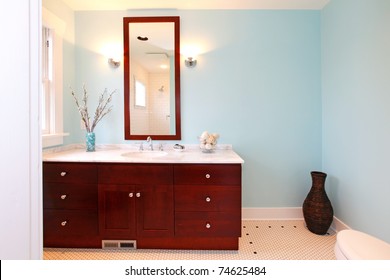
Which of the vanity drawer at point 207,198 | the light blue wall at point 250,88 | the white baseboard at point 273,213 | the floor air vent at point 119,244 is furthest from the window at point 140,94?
the white baseboard at point 273,213

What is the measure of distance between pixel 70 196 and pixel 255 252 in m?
1.69

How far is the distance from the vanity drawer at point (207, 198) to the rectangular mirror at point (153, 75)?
2.57 feet

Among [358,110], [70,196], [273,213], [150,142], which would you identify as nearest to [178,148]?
[150,142]

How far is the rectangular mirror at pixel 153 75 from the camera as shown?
238 centimetres

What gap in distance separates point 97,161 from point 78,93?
3.59 feet

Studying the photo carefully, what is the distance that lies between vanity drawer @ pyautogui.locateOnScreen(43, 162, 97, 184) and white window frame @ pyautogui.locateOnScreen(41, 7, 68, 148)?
0.39 metres

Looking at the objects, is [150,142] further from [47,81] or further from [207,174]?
[47,81]

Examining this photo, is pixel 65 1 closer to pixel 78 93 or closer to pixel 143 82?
pixel 78 93

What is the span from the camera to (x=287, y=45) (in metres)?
2.41

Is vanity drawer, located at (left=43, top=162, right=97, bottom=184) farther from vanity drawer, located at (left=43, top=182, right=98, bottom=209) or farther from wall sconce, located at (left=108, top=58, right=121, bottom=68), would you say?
wall sconce, located at (left=108, top=58, right=121, bottom=68)

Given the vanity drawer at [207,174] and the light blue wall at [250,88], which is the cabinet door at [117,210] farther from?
the light blue wall at [250,88]

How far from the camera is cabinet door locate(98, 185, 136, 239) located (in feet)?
6.01

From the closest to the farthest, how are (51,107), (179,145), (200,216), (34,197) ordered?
(34,197), (200,216), (51,107), (179,145)
